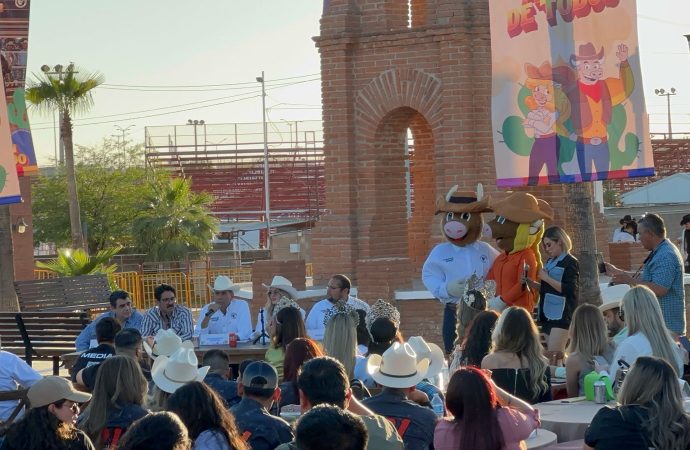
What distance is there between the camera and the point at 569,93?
12.8 metres

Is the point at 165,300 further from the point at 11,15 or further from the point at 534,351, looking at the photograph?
the point at 11,15

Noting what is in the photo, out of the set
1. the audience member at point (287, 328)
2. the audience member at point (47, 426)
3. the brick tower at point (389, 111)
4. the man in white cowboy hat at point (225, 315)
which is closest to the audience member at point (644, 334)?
the audience member at point (287, 328)

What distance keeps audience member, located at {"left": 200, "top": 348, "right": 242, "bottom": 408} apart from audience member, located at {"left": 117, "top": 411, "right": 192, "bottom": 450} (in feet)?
9.92

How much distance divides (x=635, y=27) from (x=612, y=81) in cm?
60

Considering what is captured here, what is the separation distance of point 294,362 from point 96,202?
41.2 meters

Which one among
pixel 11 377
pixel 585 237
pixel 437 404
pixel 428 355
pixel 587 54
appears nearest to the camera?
pixel 437 404

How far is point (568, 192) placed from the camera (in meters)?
14.8

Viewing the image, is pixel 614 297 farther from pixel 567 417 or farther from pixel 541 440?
pixel 541 440

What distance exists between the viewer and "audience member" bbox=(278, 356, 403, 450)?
616cm

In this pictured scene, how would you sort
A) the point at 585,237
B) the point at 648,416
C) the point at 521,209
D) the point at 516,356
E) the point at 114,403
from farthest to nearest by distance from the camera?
the point at 585,237
the point at 521,209
the point at 516,356
the point at 114,403
the point at 648,416

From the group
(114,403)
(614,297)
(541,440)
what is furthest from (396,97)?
(114,403)

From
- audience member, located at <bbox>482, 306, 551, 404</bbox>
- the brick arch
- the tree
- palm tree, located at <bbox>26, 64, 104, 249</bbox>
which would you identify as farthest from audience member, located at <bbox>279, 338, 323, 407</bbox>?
palm tree, located at <bbox>26, 64, 104, 249</bbox>

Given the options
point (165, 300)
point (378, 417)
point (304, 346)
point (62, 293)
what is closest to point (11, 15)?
point (62, 293)

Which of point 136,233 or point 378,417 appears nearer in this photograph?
point 378,417
